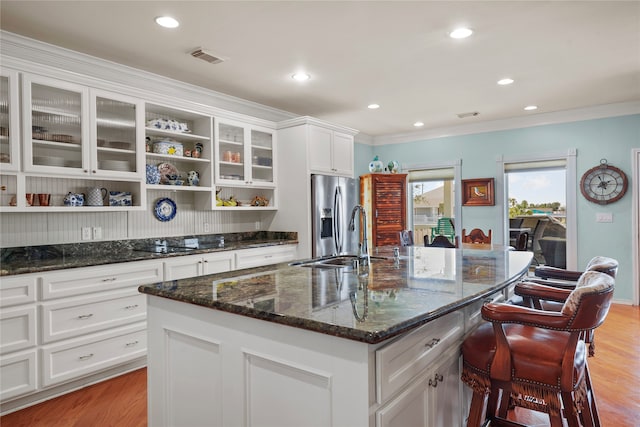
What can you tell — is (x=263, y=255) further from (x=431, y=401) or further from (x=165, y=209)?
(x=431, y=401)

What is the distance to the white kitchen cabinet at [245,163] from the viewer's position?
4160 mm

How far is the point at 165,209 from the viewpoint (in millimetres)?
3900

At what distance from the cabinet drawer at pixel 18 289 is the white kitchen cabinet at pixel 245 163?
1.92 meters

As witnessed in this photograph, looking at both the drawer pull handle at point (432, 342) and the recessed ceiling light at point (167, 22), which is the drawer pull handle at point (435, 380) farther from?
the recessed ceiling light at point (167, 22)

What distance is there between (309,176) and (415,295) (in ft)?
10.4

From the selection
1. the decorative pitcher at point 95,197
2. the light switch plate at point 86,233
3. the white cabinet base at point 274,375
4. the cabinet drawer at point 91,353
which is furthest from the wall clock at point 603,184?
the light switch plate at point 86,233

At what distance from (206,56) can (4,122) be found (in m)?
1.52

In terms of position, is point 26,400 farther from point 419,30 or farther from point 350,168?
point 350,168

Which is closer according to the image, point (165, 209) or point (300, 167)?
point (165, 209)

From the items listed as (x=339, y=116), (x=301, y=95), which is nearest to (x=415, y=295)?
(x=301, y=95)

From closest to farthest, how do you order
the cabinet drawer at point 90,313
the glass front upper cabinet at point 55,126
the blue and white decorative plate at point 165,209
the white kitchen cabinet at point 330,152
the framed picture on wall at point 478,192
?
the cabinet drawer at point 90,313
the glass front upper cabinet at point 55,126
the blue and white decorative plate at point 165,209
the white kitchen cabinet at point 330,152
the framed picture on wall at point 478,192

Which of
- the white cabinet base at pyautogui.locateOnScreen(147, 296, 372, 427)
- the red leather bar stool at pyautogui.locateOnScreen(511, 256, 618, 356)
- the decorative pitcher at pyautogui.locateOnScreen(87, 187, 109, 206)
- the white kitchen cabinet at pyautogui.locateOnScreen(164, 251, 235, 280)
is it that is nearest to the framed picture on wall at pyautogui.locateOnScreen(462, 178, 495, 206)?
the red leather bar stool at pyautogui.locateOnScreen(511, 256, 618, 356)

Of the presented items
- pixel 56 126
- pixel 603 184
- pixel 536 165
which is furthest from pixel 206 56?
pixel 603 184

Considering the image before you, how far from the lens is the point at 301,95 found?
4.46m
